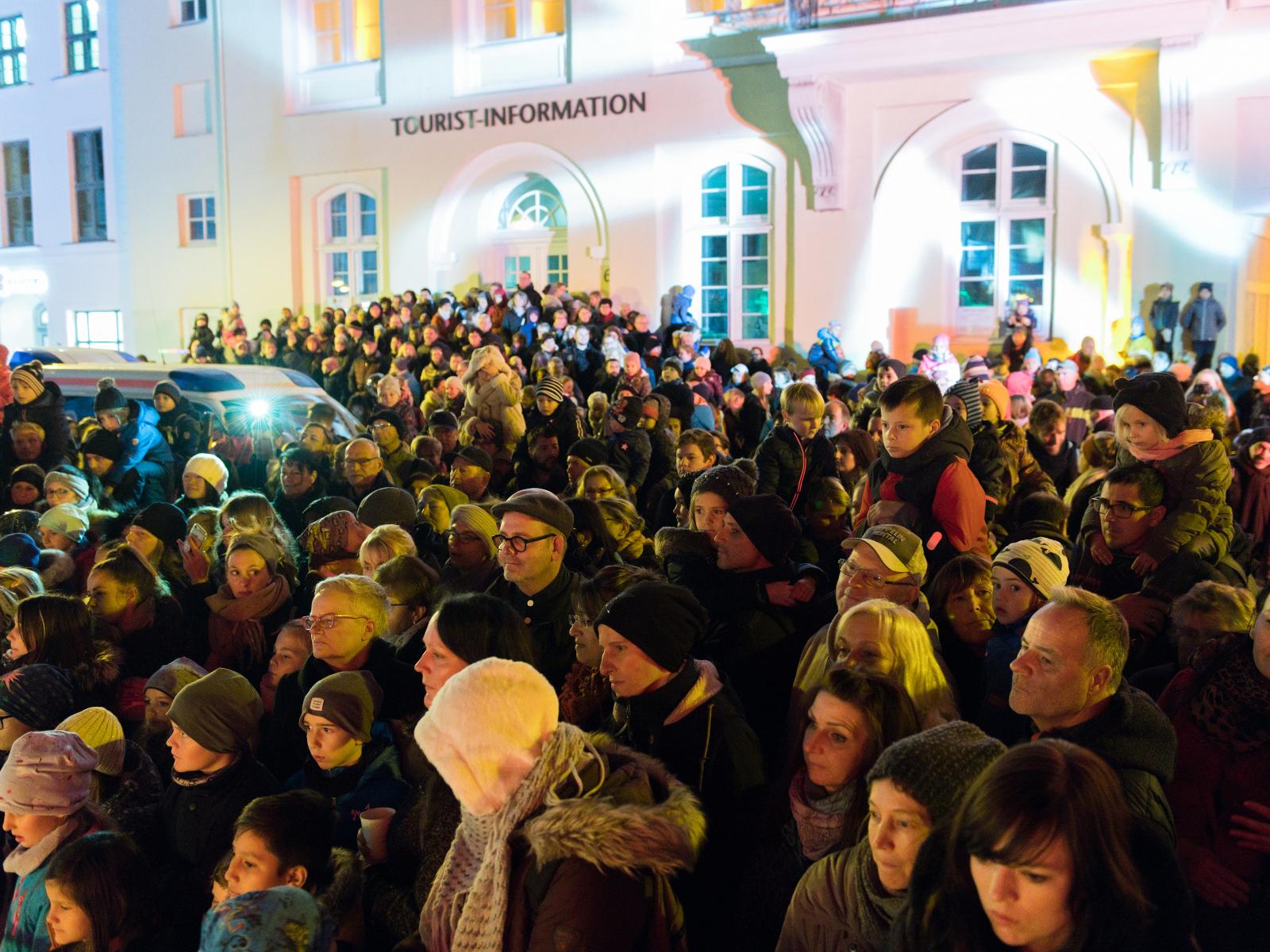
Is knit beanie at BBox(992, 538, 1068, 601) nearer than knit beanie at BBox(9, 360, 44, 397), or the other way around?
knit beanie at BBox(992, 538, 1068, 601)

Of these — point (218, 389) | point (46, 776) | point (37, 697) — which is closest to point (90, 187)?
point (218, 389)

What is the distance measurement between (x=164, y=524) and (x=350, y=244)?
16182mm

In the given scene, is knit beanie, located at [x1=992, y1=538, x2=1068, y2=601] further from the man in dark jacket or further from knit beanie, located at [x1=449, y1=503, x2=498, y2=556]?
knit beanie, located at [x1=449, y1=503, x2=498, y2=556]

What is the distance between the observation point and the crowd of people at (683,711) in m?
2.35

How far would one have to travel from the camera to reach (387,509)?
6.12m

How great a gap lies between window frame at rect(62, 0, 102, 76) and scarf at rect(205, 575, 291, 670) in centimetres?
A: 2341

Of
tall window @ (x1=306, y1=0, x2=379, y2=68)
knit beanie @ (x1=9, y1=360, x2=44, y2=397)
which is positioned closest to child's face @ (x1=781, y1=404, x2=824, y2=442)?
knit beanie @ (x1=9, y1=360, x2=44, y2=397)

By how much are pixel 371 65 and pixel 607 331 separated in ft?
28.6

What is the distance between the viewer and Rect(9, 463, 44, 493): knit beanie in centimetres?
770

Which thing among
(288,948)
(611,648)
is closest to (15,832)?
(288,948)

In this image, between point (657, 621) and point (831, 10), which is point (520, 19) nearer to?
point (831, 10)

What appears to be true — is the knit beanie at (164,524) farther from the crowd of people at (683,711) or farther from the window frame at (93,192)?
the window frame at (93,192)

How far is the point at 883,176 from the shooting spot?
16.4 m

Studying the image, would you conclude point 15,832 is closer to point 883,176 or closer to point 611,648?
point 611,648
